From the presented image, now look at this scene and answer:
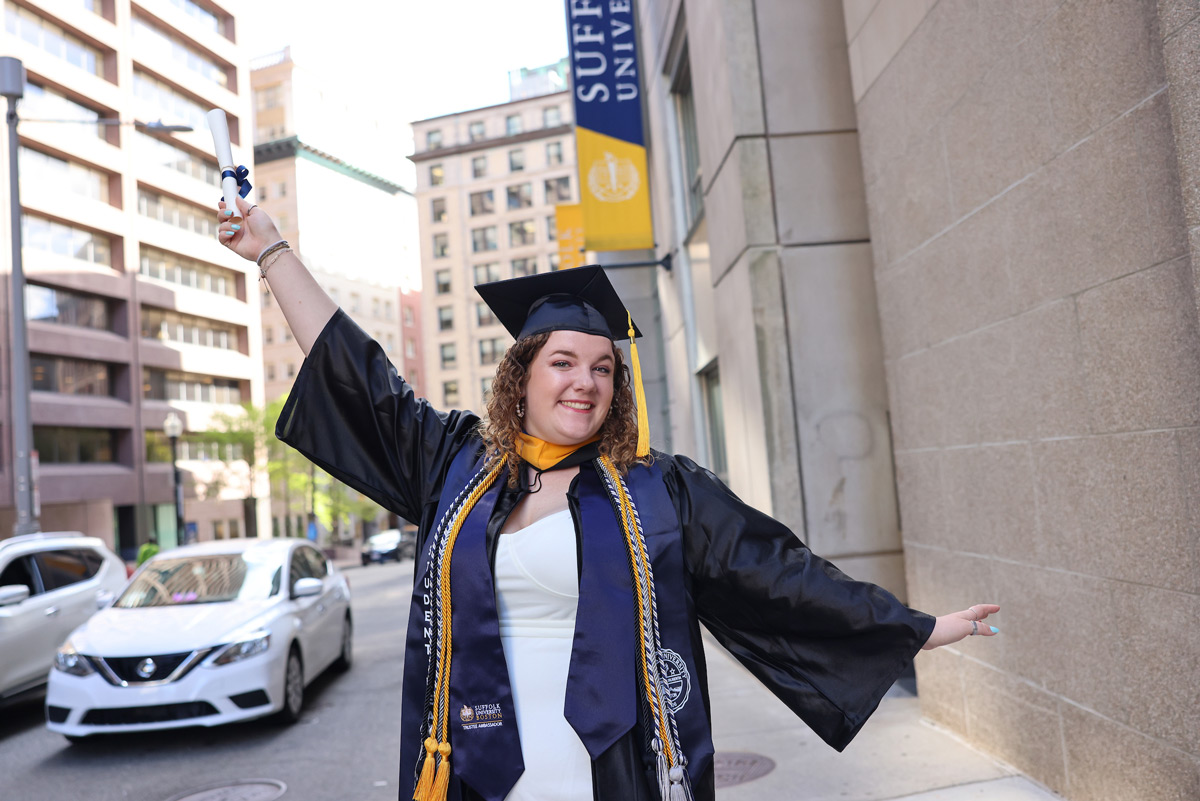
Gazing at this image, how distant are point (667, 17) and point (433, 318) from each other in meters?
62.0

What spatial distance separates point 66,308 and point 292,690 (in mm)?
38939

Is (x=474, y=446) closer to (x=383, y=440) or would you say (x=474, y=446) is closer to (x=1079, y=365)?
(x=383, y=440)

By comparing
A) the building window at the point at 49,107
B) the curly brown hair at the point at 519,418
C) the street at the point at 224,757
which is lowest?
the street at the point at 224,757

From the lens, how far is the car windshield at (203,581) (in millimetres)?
7590

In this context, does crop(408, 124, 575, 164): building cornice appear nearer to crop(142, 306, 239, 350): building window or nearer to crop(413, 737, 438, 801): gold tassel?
crop(142, 306, 239, 350): building window

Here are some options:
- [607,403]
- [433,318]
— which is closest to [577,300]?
[607,403]

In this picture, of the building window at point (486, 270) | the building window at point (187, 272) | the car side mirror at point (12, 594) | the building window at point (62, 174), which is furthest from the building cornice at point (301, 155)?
the car side mirror at point (12, 594)

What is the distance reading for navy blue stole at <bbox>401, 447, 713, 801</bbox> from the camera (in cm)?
211

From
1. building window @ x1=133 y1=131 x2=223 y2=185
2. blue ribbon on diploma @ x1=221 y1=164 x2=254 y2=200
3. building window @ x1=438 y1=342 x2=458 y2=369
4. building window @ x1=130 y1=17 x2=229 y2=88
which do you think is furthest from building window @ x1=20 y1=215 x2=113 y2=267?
blue ribbon on diploma @ x1=221 y1=164 x2=254 y2=200

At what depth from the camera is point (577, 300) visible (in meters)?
2.57

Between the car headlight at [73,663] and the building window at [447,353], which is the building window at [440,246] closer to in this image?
the building window at [447,353]

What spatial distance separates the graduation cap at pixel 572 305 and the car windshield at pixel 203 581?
19.5ft

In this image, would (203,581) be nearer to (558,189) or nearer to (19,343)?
(19,343)

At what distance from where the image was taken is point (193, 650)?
21.8ft
